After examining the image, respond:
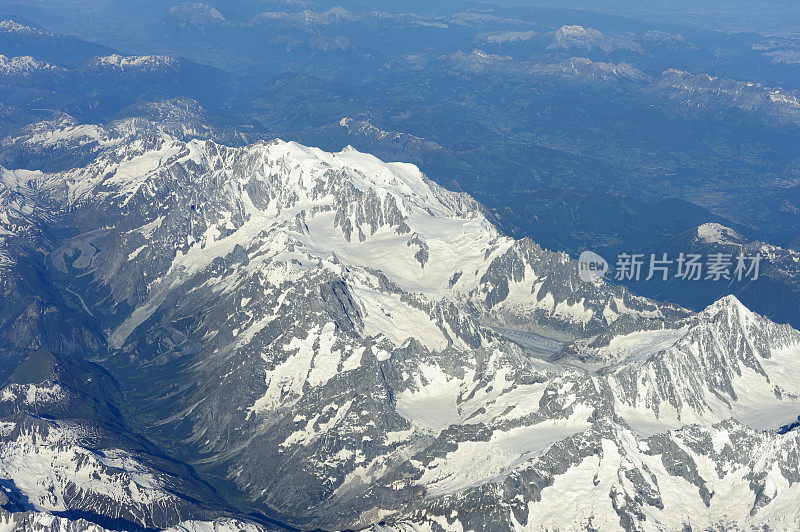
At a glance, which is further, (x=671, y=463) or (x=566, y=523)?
(x=671, y=463)

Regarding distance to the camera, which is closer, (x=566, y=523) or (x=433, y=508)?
(x=566, y=523)

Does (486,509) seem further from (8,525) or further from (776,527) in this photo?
(8,525)

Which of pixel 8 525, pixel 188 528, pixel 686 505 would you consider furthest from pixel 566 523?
pixel 8 525

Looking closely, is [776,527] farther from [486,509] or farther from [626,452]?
[486,509]

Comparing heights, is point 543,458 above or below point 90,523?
above

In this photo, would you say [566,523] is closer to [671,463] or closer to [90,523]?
[671,463]

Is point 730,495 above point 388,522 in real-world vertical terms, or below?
above

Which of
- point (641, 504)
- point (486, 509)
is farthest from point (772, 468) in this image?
point (486, 509)

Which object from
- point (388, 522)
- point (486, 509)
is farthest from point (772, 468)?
point (388, 522)
